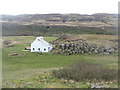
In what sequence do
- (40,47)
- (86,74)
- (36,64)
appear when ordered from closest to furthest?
(86,74), (36,64), (40,47)

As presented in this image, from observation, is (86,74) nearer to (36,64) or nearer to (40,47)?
(36,64)

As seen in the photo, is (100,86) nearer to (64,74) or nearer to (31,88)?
(64,74)

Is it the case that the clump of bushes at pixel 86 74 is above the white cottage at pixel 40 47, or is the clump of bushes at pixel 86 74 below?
below

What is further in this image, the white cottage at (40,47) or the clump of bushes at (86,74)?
the white cottage at (40,47)

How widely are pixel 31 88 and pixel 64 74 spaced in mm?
4686

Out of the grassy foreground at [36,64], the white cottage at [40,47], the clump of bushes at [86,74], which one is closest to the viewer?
the grassy foreground at [36,64]

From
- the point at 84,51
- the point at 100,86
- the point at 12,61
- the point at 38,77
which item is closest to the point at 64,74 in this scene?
the point at 38,77

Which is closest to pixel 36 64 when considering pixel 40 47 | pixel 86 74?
pixel 86 74

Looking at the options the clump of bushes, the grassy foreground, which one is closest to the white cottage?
the grassy foreground

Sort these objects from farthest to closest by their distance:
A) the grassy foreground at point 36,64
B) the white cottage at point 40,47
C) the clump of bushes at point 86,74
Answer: the white cottage at point 40,47 → the clump of bushes at point 86,74 → the grassy foreground at point 36,64

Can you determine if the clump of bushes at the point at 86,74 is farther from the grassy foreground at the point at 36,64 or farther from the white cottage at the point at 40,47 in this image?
the white cottage at the point at 40,47

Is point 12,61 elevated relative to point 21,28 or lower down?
lower down

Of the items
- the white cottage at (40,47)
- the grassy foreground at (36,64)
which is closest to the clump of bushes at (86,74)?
the grassy foreground at (36,64)

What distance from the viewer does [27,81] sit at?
22.1 meters
